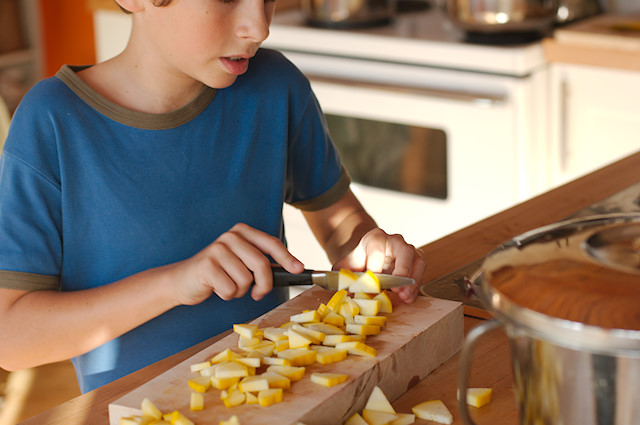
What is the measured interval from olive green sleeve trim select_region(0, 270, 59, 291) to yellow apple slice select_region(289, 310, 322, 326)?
0.34 metres

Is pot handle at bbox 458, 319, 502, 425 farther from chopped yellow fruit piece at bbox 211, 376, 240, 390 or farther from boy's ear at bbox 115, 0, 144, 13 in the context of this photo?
boy's ear at bbox 115, 0, 144, 13

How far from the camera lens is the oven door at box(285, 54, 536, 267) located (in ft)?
7.71

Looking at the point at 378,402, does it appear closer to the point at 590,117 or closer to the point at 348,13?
the point at 590,117

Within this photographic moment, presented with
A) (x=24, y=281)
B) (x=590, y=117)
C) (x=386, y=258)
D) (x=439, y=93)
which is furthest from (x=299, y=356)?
(x=590, y=117)

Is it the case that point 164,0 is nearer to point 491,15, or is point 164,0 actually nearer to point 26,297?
point 26,297

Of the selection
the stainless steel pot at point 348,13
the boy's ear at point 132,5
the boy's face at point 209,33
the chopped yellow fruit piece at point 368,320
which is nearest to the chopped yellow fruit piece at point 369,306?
the chopped yellow fruit piece at point 368,320

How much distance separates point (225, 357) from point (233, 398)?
8 cm

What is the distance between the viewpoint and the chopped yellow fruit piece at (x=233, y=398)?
777 mm

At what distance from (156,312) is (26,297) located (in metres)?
0.16

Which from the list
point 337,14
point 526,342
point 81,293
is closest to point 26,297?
point 81,293

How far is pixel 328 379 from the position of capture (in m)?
0.80

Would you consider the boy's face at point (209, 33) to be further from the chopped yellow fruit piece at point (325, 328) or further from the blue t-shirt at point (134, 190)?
the chopped yellow fruit piece at point (325, 328)

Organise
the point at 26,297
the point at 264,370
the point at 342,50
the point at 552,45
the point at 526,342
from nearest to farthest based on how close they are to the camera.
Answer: the point at 526,342 < the point at 264,370 < the point at 26,297 < the point at 552,45 < the point at 342,50

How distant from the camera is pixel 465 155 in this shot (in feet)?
7.90
